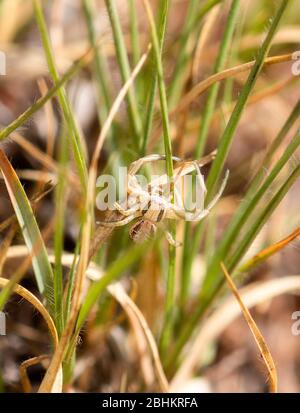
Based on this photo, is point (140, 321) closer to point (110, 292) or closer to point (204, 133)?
point (110, 292)

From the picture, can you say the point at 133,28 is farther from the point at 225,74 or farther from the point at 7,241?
the point at 7,241

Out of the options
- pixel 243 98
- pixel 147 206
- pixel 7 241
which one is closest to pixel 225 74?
pixel 243 98

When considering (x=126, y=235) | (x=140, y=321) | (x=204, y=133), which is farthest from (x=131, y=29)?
(x=140, y=321)

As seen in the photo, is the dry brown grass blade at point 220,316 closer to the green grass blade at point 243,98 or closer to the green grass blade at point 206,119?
the green grass blade at point 206,119

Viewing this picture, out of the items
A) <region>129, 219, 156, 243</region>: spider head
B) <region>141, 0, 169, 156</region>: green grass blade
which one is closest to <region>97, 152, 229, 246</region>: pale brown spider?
<region>129, 219, 156, 243</region>: spider head

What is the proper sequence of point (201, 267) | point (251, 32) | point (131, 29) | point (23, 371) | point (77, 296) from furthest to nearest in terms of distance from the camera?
point (251, 32), point (201, 267), point (131, 29), point (23, 371), point (77, 296)

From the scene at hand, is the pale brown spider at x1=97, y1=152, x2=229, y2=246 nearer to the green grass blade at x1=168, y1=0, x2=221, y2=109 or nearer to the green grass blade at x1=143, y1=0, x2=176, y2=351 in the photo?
the green grass blade at x1=143, y1=0, x2=176, y2=351
